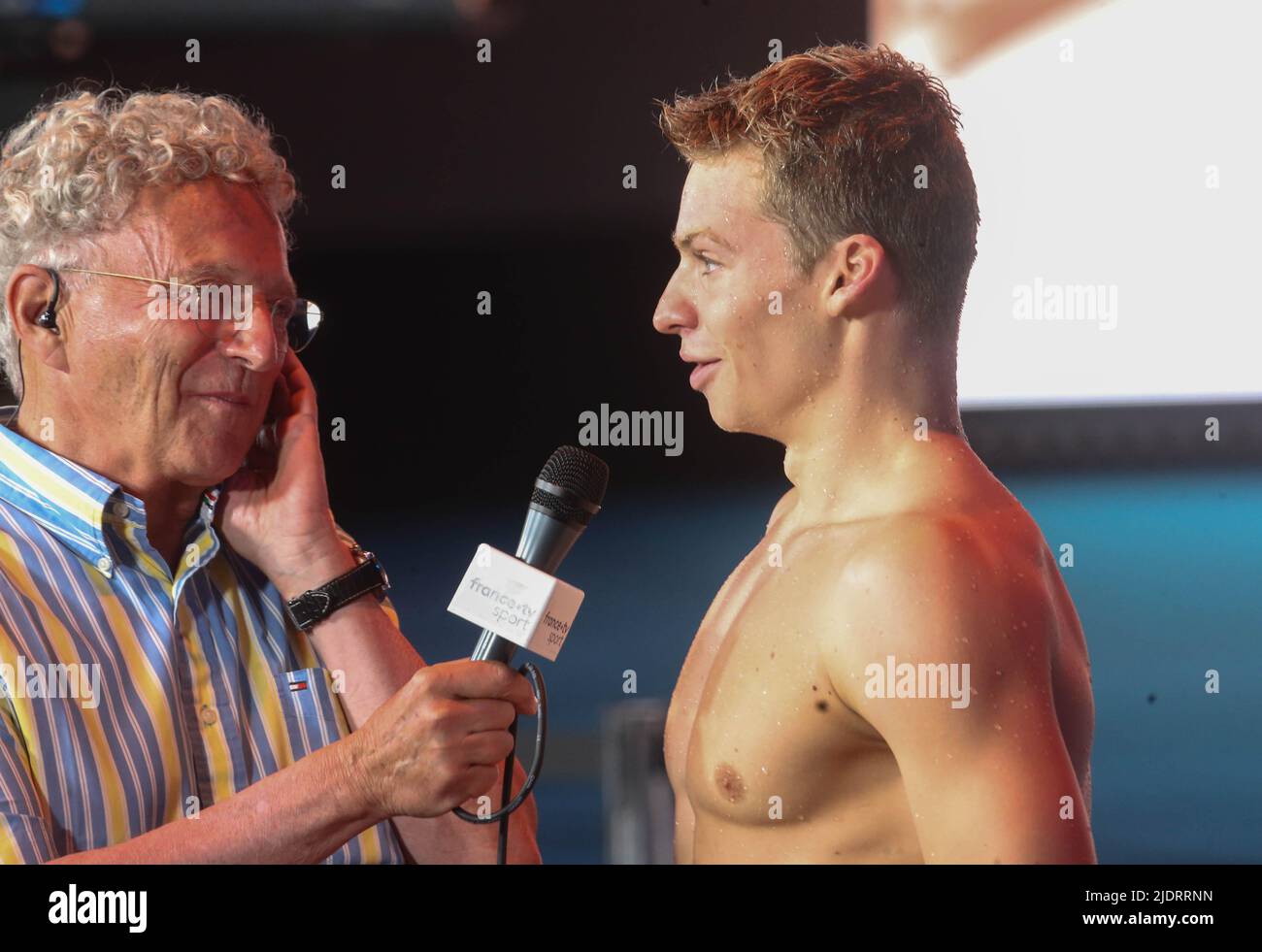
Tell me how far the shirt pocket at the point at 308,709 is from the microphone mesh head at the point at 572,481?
0.50 meters

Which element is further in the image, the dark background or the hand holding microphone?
the dark background

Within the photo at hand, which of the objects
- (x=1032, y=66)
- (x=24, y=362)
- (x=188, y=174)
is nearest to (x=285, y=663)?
(x=24, y=362)

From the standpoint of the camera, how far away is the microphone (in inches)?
58.1

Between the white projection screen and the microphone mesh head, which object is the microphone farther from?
the white projection screen

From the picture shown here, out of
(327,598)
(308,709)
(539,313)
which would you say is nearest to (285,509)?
(327,598)

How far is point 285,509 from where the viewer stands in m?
1.83

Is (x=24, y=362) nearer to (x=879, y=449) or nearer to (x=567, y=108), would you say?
(x=567, y=108)

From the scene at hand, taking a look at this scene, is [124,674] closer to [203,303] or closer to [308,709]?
[308,709]

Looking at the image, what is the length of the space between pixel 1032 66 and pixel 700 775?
120cm

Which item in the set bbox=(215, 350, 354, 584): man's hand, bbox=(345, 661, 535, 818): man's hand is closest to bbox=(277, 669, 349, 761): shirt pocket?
bbox=(215, 350, 354, 584): man's hand

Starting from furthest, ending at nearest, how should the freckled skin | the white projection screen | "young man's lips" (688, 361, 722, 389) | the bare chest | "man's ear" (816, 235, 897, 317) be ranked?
the white projection screen, "young man's lips" (688, 361, 722, 389), "man's ear" (816, 235, 897, 317), the bare chest, the freckled skin

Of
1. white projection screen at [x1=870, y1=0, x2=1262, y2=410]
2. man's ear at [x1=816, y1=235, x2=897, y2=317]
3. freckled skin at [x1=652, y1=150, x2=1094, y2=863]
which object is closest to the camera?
freckled skin at [x1=652, y1=150, x2=1094, y2=863]

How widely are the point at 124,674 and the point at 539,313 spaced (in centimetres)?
86

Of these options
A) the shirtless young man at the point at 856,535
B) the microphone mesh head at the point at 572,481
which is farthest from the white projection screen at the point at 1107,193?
the microphone mesh head at the point at 572,481
